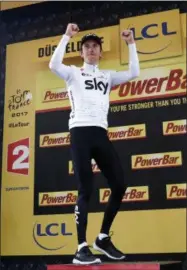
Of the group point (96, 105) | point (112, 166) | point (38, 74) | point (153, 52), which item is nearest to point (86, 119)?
point (96, 105)

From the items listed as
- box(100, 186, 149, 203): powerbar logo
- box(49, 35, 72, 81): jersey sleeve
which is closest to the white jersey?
box(49, 35, 72, 81): jersey sleeve

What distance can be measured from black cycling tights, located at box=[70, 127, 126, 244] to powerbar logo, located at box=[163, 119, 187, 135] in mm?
1277

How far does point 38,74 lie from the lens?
13.6 ft

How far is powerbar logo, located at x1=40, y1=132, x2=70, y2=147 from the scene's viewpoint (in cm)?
391

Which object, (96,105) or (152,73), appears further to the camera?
(152,73)

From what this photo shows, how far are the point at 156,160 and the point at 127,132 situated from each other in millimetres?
377

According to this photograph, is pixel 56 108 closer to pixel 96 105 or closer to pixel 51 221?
pixel 51 221

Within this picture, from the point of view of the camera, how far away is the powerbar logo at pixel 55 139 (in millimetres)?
3914

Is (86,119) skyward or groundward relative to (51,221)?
skyward

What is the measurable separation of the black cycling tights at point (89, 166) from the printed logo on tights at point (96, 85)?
270 mm

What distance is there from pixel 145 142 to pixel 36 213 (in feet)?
4.07

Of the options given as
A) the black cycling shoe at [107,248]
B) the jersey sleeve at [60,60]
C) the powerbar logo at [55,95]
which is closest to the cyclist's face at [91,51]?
the jersey sleeve at [60,60]

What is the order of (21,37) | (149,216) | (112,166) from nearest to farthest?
(112,166)
(149,216)
(21,37)

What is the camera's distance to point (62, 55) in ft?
7.98
